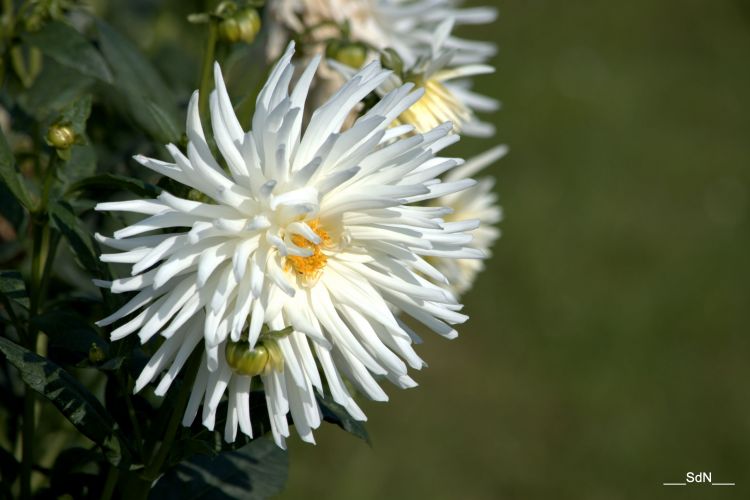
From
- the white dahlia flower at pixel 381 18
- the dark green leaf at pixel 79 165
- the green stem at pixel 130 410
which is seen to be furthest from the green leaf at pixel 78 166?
the white dahlia flower at pixel 381 18

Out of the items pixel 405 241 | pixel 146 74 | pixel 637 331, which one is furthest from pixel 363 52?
pixel 637 331

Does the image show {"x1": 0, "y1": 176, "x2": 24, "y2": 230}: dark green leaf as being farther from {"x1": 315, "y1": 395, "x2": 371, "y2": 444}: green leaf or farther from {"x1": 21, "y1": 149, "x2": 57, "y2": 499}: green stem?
{"x1": 315, "y1": 395, "x2": 371, "y2": 444}: green leaf

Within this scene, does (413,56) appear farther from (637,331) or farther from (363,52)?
(637,331)

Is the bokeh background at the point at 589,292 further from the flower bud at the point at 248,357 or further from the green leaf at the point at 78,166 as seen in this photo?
the flower bud at the point at 248,357

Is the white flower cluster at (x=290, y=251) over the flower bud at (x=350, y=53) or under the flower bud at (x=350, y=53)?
under

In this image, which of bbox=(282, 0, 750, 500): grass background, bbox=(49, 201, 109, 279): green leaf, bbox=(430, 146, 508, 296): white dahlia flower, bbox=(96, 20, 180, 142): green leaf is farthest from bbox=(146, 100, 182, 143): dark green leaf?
bbox=(282, 0, 750, 500): grass background
